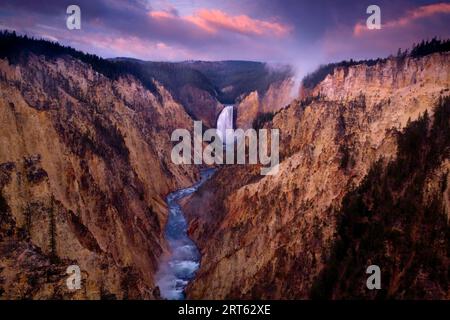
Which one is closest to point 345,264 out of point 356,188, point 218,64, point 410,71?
point 356,188

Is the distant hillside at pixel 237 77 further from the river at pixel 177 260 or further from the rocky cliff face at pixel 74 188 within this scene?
the river at pixel 177 260

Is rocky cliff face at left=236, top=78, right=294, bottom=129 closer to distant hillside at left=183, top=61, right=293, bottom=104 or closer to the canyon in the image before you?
distant hillside at left=183, top=61, right=293, bottom=104

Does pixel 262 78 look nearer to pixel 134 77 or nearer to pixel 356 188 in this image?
pixel 134 77

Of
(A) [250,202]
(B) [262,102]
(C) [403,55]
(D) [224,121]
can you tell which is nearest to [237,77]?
(D) [224,121]

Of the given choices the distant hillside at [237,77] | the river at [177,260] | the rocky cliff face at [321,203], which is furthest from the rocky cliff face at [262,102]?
the river at [177,260]

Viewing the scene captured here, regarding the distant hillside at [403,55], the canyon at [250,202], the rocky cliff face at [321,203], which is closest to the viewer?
the canyon at [250,202]
